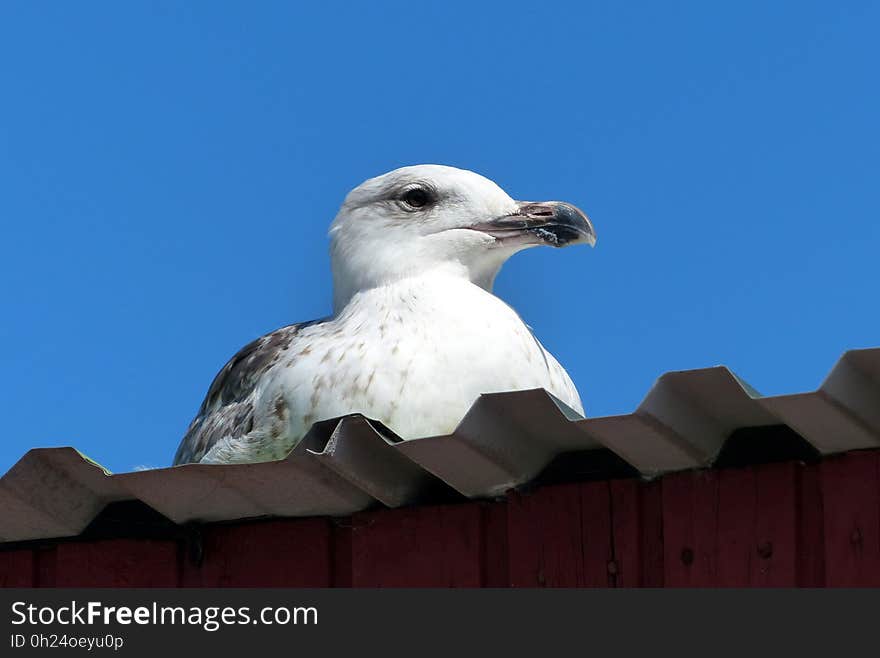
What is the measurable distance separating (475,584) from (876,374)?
1398 mm

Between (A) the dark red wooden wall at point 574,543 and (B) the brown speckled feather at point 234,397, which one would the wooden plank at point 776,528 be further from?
(B) the brown speckled feather at point 234,397

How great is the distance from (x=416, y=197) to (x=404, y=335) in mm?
1110

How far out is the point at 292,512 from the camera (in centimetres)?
604

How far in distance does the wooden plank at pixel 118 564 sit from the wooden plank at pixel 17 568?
0.37 feet

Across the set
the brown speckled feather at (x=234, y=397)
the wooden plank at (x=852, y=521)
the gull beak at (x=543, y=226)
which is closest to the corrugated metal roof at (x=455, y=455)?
the wooden plank at (x=852, y=521)

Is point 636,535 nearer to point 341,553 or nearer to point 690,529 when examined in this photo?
point 690,529

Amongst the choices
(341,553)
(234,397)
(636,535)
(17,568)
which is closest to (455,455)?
(636,535)

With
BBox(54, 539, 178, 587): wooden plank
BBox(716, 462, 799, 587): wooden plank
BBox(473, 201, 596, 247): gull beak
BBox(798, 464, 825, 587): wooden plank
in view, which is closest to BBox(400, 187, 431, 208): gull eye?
BBox(473, 201, 596, 247): gull beak

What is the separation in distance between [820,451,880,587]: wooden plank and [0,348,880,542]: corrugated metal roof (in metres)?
0.06

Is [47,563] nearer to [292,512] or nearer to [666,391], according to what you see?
[292,512]

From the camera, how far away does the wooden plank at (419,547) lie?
18.9ft

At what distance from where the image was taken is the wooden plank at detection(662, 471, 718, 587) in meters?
5.30

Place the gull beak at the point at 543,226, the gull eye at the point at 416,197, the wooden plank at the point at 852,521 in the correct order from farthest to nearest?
the gull eye at the point at 416,197, the gull beak at the point at 543,226, the wooden plank at the point at 852,521

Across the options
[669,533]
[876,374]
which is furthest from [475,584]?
[876,374]
